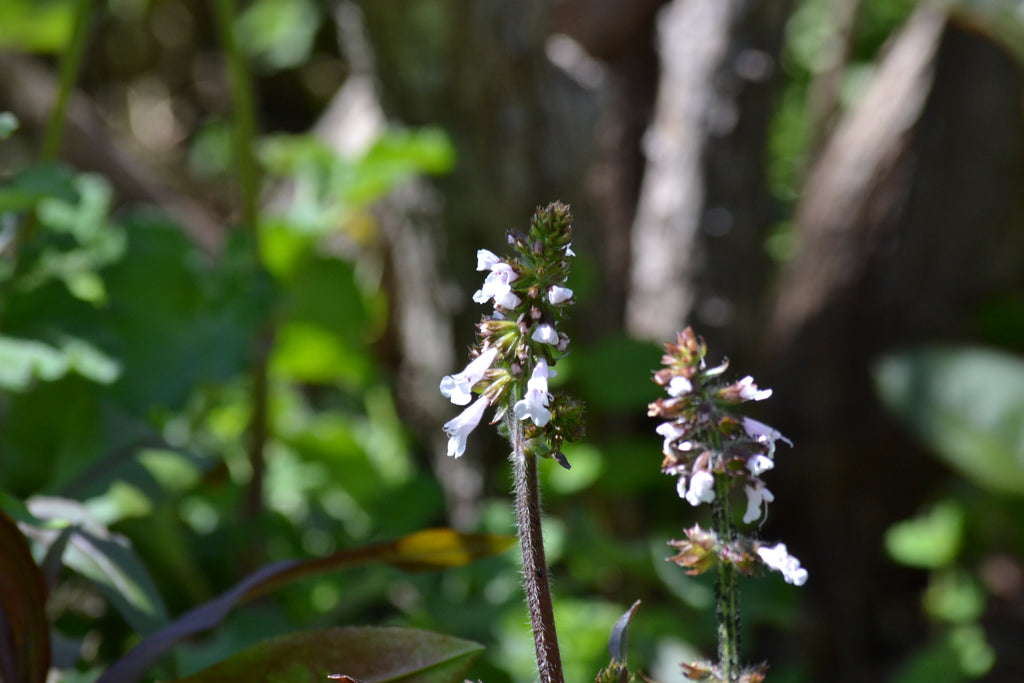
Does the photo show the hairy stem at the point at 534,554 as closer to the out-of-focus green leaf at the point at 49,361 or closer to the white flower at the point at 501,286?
the white flower at the point at 501,286

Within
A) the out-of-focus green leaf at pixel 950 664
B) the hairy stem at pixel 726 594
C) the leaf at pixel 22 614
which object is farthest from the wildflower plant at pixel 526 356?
the out-of-focus green leaf at pixel 950 664

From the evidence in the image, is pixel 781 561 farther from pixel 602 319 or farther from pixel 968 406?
pixel 602 319

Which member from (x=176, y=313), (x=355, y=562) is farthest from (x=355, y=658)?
(x=176, y=313)

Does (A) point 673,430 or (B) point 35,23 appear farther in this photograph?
(B) point 35,23

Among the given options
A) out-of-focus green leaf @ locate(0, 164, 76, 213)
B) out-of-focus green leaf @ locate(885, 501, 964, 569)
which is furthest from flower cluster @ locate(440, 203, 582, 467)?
out-of-focus green leaf @ locate(885, 501, 964, 569)

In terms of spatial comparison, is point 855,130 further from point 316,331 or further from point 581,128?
point 316,331

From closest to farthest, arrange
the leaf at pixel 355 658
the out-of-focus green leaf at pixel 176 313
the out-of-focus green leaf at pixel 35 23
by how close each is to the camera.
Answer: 1. the leaf at pixel 355 658
2. the out-of-focus green leaf at pixel 176 313
3. the out-of-focus green leaf at pixel 35 23
